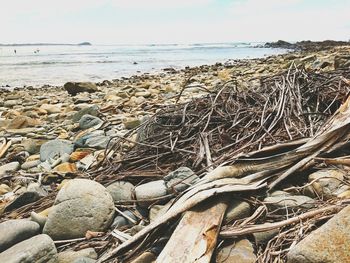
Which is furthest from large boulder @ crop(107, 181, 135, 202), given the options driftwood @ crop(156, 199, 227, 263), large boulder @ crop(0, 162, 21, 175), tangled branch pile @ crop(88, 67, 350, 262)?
large boulder @ crop(0, 162, 21, 175)

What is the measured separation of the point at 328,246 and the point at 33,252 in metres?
1.55

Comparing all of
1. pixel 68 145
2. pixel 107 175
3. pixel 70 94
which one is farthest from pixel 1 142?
pixel 70 94

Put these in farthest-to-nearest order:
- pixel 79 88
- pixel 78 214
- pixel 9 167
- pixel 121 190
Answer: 1. pixel 79 88
2. pixel 9 167
3. pixel 121 190
4. pixel 78 214

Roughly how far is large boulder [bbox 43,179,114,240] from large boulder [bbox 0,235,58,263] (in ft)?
0.67

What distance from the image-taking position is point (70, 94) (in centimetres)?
1273

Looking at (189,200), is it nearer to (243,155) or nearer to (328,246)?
(243,155)

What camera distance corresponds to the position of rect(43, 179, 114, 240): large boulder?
2.39 m

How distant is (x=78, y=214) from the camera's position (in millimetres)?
2408

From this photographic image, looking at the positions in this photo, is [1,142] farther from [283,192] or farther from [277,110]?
[283,192]

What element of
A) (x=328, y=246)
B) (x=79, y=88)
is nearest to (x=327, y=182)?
(x=328, y=246)

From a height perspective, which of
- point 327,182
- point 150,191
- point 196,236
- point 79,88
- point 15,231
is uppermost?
point 327,182

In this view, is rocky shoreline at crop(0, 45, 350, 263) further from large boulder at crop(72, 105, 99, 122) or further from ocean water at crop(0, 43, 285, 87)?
ocean water at crop(0, 43, 285, 87)

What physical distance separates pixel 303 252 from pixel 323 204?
62 cm

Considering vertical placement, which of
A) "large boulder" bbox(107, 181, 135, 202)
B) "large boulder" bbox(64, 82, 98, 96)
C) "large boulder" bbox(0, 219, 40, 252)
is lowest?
"large boulder" bbox(64, 82, 98, 96)
